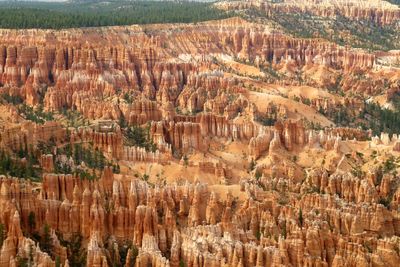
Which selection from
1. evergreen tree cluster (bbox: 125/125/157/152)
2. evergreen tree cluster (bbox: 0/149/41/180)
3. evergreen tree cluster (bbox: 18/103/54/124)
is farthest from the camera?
evergreen tree cluster (bbox: 18/103/54/124)

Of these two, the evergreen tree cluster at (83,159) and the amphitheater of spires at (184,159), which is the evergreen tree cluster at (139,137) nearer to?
the amphitheater of spires at (184,159)

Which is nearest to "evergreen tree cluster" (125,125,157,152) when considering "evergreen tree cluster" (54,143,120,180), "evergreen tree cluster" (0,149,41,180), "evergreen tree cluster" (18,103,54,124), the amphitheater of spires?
the amphitheater of spires

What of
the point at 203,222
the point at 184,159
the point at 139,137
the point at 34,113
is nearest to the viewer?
the point at 203,222

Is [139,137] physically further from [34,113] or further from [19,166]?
[19,166]

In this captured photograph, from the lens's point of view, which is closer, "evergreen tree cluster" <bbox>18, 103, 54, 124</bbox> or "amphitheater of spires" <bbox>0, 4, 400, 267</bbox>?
"amphitheater of spires" <bbox>0, 4, 400, 267</bbox>

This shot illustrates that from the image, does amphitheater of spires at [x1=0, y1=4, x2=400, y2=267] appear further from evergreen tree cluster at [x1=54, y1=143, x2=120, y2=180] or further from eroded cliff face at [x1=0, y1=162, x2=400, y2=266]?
evergreen tree cluster at [x1=54, y1=143, x2=120, y2=180]

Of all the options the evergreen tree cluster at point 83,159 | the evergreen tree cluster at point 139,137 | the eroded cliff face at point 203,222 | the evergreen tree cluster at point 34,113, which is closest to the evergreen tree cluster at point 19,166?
the evergreen tree cluster at point 83,159

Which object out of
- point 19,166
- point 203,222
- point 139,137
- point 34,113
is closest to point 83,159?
point 19,166

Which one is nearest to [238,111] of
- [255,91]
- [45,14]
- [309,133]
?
[255,91]
